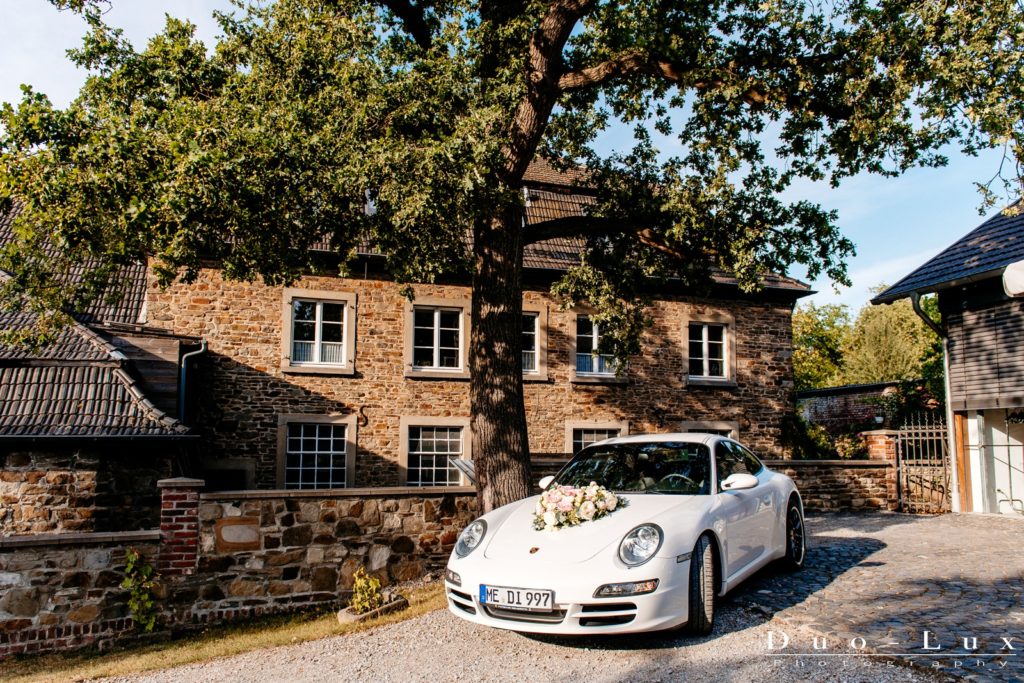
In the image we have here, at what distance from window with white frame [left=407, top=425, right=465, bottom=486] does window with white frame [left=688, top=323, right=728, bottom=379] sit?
633 cm

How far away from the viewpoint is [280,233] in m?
8.69

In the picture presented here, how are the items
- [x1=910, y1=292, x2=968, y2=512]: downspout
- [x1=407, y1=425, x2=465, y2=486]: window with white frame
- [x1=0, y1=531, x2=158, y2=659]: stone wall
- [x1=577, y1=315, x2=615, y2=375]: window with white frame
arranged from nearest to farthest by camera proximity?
[x1=0, y1=531, x2=158, y2=659]: stone wall → [x1=910, y1=292, x2=968, y2=512]: downspout → [x1=407, y1=425, x2=465, y2=486]: window with white frame → [x1=577, y1=315, x2=615, y2=375]: window with white frame

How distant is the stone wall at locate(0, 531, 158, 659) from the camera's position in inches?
286

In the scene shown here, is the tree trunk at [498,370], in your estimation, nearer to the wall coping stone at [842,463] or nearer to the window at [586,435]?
the wall coping stone at [842,463]

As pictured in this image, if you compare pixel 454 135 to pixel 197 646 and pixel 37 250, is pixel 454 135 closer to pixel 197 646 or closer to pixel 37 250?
pixel 37 250

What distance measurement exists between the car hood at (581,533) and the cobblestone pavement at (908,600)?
1.22 meters

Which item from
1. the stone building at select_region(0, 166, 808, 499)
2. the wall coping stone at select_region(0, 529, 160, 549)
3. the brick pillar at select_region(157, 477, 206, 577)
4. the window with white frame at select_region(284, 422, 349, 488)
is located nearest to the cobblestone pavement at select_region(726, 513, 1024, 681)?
the brick pillar at select_region(157, 477, 206, 577)

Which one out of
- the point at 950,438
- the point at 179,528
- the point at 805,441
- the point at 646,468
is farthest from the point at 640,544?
the point at 805,441

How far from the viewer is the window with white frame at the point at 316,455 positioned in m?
15.7

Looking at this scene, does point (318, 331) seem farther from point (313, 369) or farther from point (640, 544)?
point (640, 544)

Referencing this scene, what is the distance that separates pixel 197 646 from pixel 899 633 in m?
6.20

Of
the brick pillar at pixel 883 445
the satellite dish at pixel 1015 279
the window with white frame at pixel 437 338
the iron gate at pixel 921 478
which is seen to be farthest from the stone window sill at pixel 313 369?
the satellite dish at pixel 1015 279

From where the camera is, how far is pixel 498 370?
8.92 meters

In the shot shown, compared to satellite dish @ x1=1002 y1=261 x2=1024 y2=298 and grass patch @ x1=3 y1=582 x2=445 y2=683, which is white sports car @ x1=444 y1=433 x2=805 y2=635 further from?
satellite dish @ x1=1002 y1=261 x2=1024 y2=298
